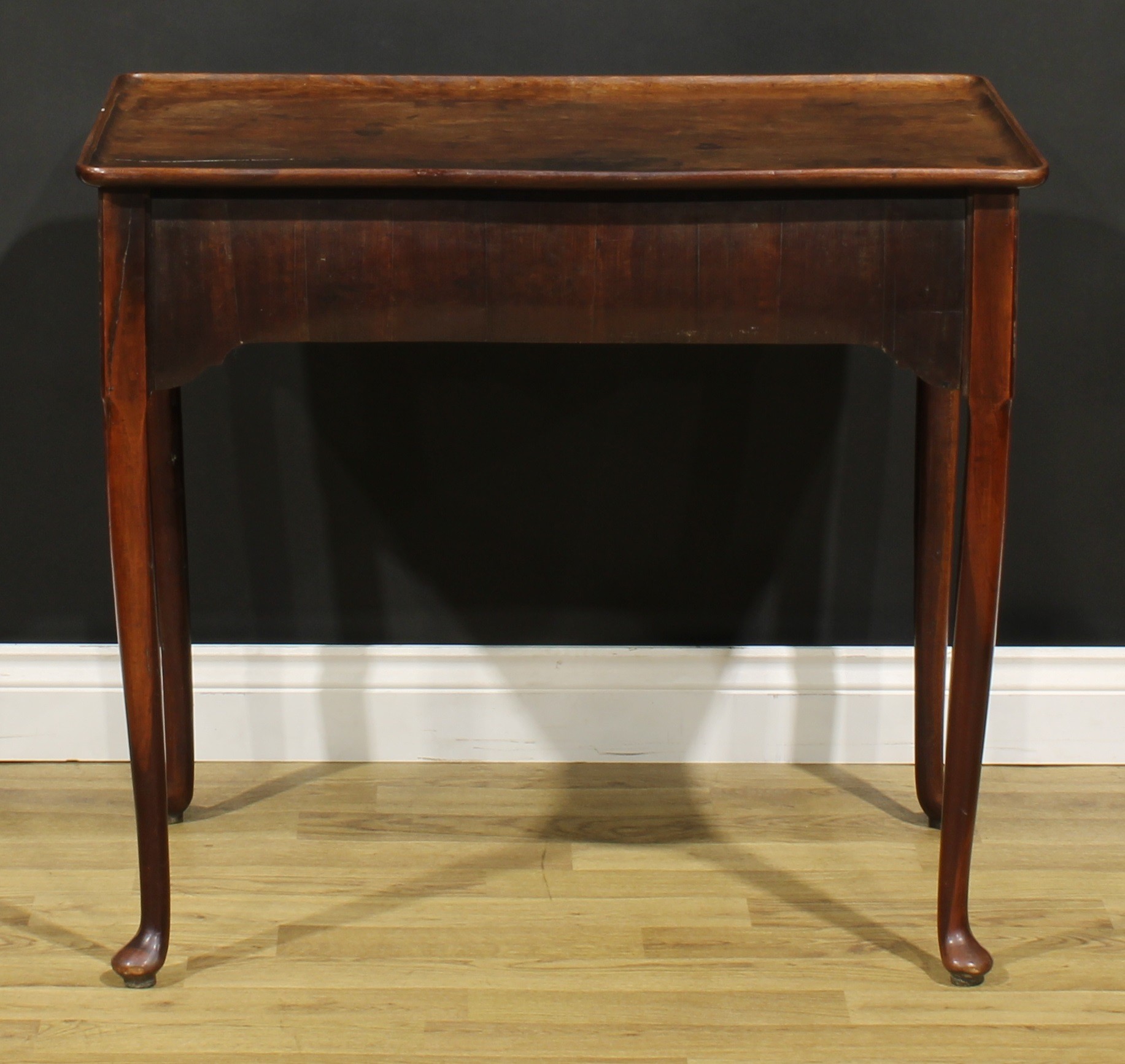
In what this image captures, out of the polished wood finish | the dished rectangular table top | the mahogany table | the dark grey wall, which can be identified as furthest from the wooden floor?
the dished rectangular table top

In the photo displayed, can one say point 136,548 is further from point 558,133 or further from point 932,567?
point 932,567

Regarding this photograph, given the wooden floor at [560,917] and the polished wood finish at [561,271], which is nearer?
the polished wood finish at [561,271]

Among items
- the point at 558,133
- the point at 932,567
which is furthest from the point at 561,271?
the point at 932,567

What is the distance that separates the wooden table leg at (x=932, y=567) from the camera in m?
1.59

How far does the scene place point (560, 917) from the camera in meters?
1.54

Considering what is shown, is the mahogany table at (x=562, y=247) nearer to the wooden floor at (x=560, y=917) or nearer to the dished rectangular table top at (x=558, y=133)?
the dished rectangular table top at (x=558, y=133)

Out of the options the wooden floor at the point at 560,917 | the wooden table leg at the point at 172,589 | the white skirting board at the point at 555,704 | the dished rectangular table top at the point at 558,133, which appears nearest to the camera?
the dished rectangular table top at the point at 558,133

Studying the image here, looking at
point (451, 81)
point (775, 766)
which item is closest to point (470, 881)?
point (775, 766)

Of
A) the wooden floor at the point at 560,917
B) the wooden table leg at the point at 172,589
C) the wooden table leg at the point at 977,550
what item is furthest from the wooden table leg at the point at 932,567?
the wooden table leg at the point at 172,589

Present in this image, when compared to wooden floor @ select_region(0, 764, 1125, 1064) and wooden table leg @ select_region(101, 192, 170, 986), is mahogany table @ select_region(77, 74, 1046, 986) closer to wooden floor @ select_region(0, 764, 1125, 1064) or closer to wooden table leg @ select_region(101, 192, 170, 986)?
wooden table leg @ select_region(101, 192, 170, 986)

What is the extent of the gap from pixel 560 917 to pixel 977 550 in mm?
600

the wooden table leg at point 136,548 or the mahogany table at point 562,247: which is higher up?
Answer: the mahogany table at point 562,247

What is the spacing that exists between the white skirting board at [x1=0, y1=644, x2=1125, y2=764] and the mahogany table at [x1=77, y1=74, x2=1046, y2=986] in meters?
0.51

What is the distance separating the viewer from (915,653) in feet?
5.60
